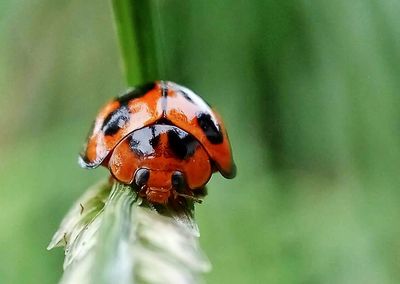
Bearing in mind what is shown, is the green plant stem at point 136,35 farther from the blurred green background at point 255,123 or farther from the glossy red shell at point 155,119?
the blurred green background at point 255,123

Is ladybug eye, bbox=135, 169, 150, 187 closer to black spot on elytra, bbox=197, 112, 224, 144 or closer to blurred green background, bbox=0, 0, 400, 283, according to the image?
black spot on elytra, bbox=197, 112, 224, 144

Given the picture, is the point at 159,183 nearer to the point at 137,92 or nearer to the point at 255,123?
the point at 137,92

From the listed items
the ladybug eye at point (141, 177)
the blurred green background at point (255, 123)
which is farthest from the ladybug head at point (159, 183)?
the blurred green background at point (255, 123)

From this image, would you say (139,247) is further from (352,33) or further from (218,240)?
(352,33)

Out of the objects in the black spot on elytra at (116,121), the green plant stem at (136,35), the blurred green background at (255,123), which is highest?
the blurred green background at (255,123)

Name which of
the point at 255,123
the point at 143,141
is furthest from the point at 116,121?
the point at 255,123

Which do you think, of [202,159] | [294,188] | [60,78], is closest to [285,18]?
[294,188]
